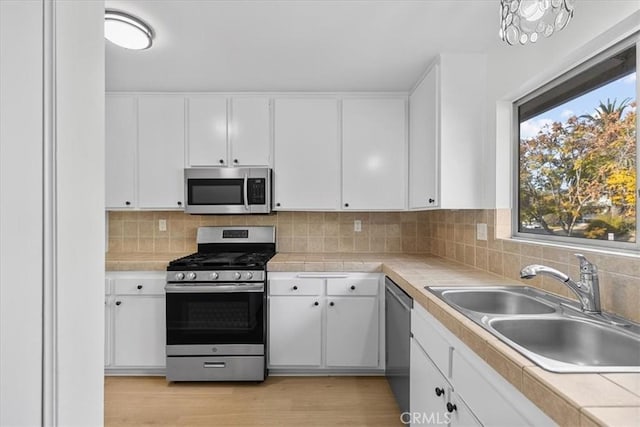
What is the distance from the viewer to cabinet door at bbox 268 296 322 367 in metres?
2.55

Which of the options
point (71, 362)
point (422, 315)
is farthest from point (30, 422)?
point (422, 315)

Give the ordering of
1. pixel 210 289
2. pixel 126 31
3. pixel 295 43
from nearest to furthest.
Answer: pixel 126 31, pixel 295 43, pixel 210 289

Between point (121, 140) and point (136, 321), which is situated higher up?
point (121, 140)

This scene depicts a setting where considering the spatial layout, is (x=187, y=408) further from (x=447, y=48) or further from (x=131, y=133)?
(x=447, y=48)

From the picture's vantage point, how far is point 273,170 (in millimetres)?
2828

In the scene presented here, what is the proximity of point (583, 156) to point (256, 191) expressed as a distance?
2072 mm

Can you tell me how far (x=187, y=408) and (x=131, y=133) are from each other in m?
2.11

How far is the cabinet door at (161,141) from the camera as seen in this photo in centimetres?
282

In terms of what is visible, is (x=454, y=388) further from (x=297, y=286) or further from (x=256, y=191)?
(x=256, y=191)

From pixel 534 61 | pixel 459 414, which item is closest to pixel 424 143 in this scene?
pixel 534 61

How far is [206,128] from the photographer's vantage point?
9.26ft

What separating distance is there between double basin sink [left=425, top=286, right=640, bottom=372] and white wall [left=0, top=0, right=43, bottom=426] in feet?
3.28

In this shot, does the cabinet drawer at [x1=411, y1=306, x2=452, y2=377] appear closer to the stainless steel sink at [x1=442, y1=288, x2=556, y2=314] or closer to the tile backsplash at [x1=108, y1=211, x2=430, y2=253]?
the stainless steel sink at [x1=442, y1=288, x2=556, y2=314]

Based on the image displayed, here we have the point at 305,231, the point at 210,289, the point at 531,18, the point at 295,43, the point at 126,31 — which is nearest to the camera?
the point at 531,18
